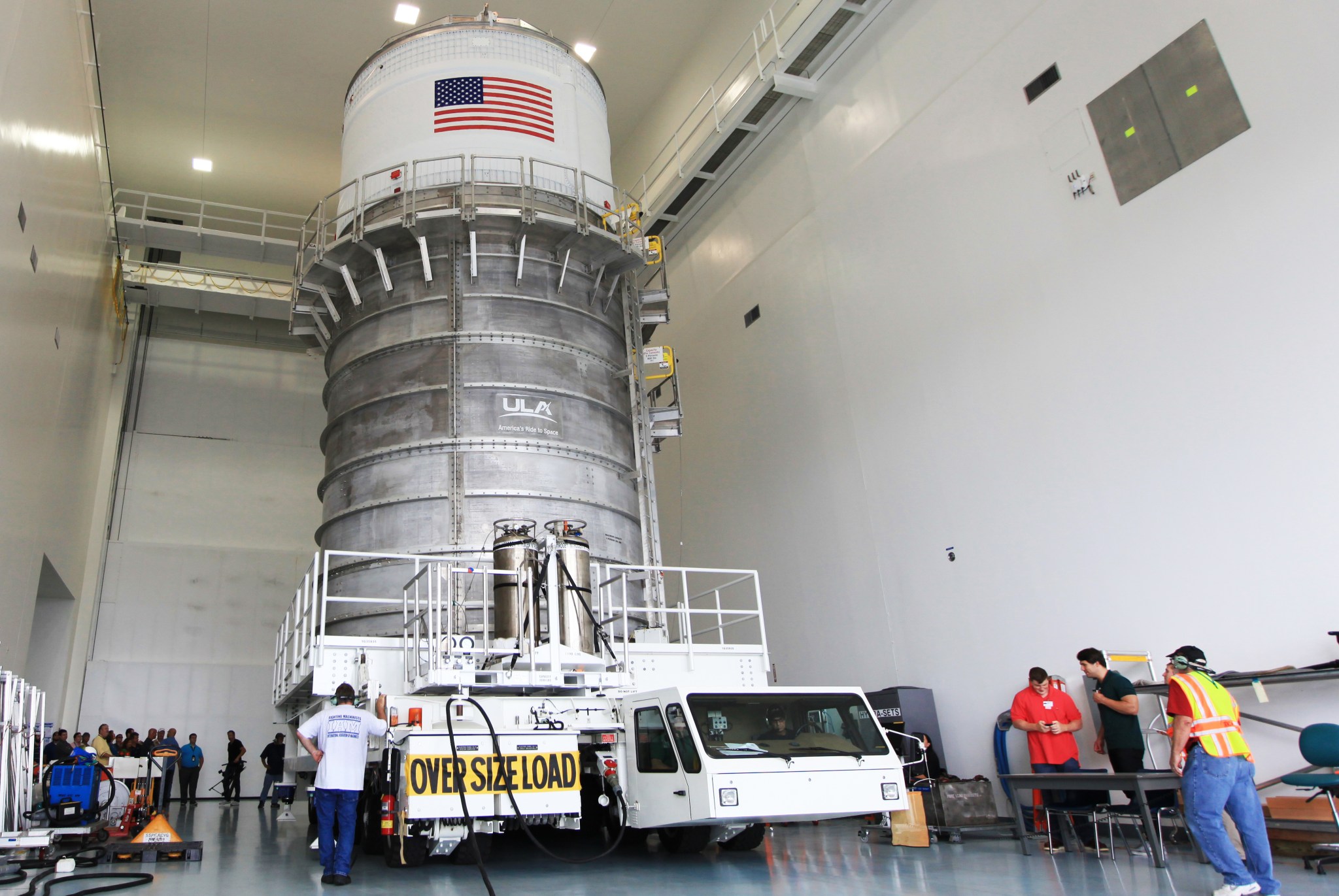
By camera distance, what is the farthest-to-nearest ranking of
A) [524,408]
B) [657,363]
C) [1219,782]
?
[657,363]
[524,408]
[1219,782]

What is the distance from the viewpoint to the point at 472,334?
40.0ft

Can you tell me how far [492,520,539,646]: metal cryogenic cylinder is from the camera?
9.27m

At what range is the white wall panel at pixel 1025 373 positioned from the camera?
8758 mm

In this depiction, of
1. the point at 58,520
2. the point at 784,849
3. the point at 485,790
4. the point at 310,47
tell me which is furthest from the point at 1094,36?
the point at 58,520

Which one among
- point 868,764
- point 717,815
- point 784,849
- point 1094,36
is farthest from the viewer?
point 1094,36

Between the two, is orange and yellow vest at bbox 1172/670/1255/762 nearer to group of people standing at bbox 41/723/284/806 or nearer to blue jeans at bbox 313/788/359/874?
blue jeans at bbox 313/788/359/874

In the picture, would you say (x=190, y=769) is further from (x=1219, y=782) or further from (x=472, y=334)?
(x=1219, y=782)

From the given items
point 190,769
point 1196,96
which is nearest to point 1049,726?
point 1196,96

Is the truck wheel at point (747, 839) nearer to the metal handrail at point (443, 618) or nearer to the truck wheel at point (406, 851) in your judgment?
the metal handrail at point (443, 618)

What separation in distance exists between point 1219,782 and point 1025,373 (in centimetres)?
681

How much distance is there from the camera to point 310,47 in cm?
1939

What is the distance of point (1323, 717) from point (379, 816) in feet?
28.4

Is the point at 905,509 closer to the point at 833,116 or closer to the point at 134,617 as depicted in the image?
the point at 833,116

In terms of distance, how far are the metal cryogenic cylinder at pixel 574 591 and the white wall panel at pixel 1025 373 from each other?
18.0 ft
